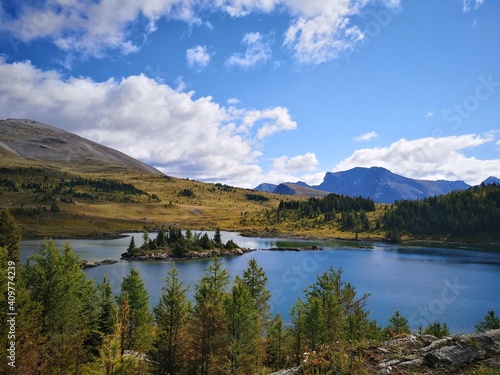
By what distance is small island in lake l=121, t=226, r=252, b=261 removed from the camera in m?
130

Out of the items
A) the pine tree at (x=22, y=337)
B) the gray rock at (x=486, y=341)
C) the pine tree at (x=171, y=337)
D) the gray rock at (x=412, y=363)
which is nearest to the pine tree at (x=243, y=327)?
the pine tree at (x=171, y=337)

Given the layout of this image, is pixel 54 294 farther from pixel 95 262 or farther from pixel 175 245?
pixel 175 245

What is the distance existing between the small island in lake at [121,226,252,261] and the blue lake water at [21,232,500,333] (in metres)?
8.24

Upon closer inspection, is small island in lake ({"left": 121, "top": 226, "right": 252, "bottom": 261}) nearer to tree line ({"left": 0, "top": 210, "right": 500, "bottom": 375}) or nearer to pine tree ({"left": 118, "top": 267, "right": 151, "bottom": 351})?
pine tree ({"left": 118, "top": 267, "right": 151, "bottom": 351})

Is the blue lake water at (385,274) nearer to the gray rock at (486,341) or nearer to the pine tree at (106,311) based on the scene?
the pine tree at (106,311)

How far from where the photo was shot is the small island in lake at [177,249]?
13038 cm

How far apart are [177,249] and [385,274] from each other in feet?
268

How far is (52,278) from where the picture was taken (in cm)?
3959

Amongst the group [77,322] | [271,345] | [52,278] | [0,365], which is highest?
[52,278]

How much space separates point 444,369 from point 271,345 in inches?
1454

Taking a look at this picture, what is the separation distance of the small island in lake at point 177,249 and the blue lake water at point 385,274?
8.24 m

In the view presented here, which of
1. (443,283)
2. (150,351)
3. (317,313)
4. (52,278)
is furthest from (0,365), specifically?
(443,283)

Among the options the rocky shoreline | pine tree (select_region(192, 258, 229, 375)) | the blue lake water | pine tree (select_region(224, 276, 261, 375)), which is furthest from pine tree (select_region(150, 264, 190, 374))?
the blue lake water

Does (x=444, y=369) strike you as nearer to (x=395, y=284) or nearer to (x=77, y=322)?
(x=77, y=322)
